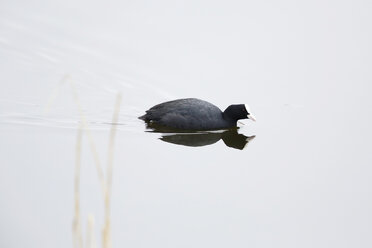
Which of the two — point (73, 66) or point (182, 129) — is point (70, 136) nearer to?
point (182, 129)

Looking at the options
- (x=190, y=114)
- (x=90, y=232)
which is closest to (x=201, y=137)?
(x=190, y=114)

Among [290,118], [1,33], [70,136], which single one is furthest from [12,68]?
[290,118]

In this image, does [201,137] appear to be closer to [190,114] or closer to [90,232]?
[190,114]

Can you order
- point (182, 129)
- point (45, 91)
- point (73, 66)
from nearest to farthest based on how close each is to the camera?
point (182, 129), point (45, 91), point (73, 66)

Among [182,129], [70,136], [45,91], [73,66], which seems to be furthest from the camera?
[73,66]

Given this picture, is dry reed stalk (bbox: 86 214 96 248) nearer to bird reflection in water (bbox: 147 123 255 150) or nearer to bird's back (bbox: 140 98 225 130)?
bird reflection in water (bbox: 147 123 255 150)

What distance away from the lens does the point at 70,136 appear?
8.73 m

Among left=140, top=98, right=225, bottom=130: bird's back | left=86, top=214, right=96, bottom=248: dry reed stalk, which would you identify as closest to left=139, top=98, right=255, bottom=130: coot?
left=140, top=98, right=225, bottom=130: bird's back

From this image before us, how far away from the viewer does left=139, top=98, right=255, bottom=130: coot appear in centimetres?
948

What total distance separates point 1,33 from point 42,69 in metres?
1.43

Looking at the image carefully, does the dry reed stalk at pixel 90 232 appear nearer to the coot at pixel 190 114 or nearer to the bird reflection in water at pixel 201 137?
the bird reflection in water at pixel 201 137

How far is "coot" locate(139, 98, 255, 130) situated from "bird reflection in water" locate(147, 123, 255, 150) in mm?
79

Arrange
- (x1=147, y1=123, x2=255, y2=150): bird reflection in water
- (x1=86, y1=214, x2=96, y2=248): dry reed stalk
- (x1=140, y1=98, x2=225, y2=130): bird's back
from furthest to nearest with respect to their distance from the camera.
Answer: (x1=140, y1=98, x2=225, y2=130): bird's back < (x1=147, y1=123, x2=255, y2=150): bird reflection in water < (x1=86, y1=214, x2=96, y2=248): dry reed stalk

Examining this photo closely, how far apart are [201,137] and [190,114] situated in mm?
385
